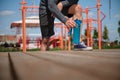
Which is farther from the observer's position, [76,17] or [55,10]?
[76,17]

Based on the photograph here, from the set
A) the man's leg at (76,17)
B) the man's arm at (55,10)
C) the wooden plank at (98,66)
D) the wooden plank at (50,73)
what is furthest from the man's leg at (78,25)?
the wooden plank at (50,73)

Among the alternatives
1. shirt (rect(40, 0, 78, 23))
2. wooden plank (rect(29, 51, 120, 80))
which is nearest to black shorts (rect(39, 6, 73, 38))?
shirt (rect(40, 0, 78, 23))

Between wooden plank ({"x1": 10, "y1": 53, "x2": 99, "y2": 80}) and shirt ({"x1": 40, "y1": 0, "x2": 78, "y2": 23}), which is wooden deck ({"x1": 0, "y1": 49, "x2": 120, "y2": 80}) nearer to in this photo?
wooden plank ({"x1": 10, "y1": 53, "x2": 99, "y2": 80})

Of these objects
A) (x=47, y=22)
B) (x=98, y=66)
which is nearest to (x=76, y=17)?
(x=47, y=22)

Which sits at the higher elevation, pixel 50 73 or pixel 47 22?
pixel 47 22

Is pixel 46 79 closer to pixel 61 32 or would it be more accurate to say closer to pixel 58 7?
pixel 58 7

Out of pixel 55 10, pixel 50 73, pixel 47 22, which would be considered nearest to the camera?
pixel 50 73

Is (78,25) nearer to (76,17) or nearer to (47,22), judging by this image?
(76,17)

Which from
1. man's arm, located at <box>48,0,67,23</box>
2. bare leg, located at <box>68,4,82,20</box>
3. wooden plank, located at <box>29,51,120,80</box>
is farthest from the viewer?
bare leg, located at <box>68,4,82,20</box>

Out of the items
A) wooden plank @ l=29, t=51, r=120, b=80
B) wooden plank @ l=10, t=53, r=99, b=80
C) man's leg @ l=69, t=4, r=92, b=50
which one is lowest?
wooden plank @ l=10, t=53, r=99, b=80

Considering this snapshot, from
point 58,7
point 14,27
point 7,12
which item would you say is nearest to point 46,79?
point 58,7

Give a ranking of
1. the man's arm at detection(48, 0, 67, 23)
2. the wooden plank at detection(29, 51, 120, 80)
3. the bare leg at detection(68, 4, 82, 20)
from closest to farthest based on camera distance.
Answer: the wooden plank at detection(29, 51, 120, 80) < the man's arm at detection(48, 0, 67, 23) < the bare leg at detection(68, 4, 82, 20)

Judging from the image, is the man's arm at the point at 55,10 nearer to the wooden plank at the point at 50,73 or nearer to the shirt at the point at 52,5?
the shirt at the point at 52,5

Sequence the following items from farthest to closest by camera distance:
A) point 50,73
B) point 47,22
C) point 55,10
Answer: point 47,22, point 55,10, point 50,73
